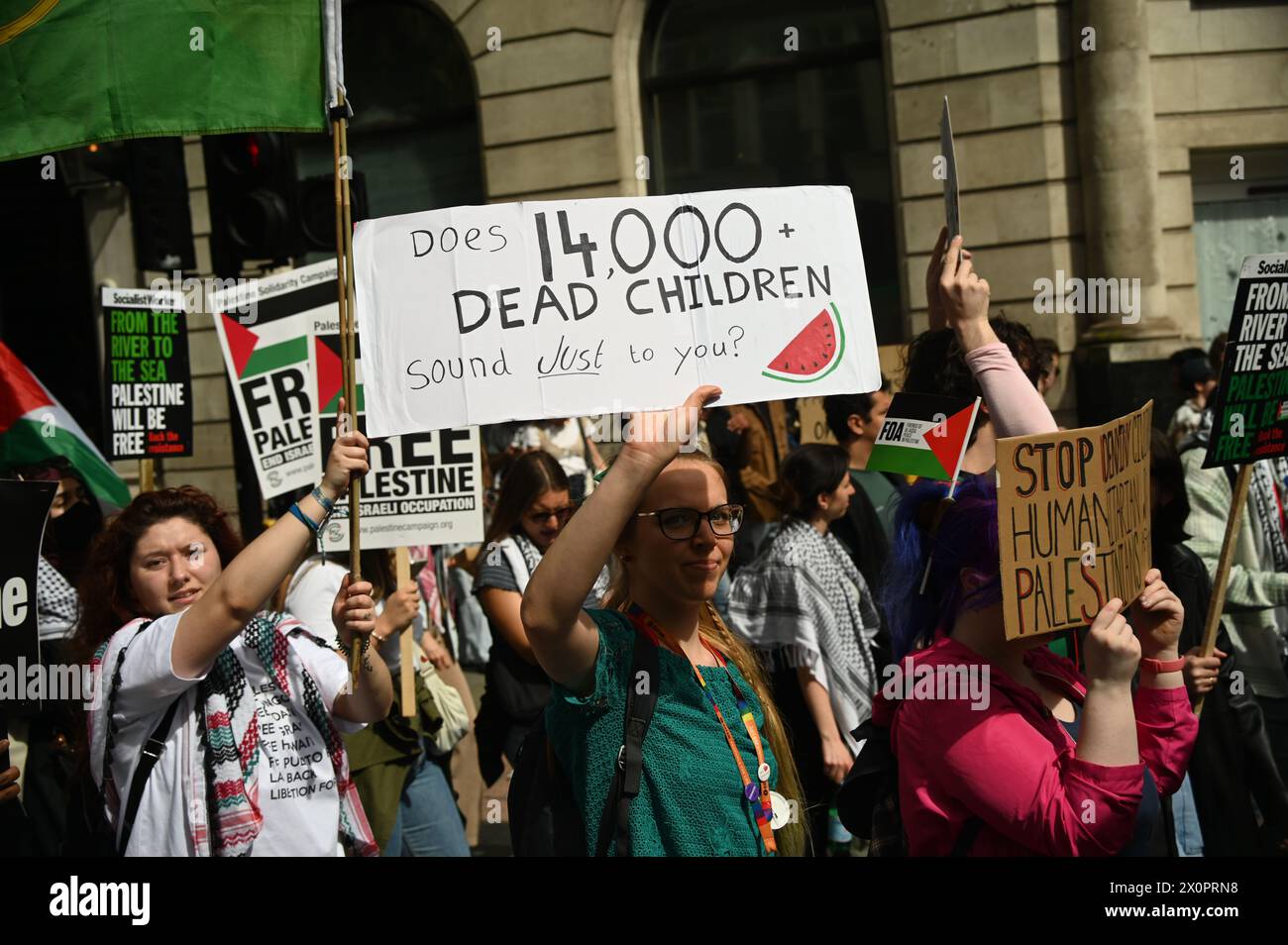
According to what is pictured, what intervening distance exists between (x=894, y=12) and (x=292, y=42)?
8.09m

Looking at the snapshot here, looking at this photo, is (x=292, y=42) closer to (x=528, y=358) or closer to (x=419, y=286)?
(x=419, y=286)

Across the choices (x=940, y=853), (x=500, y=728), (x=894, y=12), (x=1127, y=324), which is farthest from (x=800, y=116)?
(x=940, y=853)

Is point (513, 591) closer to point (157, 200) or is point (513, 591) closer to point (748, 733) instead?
point (748, 733)

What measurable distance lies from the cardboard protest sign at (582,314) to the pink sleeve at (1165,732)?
2.91 ft

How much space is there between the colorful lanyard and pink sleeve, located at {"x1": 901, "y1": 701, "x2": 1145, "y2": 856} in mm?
380

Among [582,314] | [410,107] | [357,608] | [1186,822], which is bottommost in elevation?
[1186,822]

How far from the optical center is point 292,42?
3.56 metres

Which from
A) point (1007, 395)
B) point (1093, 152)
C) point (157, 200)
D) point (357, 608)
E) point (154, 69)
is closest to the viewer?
point (1007, 395)

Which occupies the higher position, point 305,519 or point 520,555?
point 305,519

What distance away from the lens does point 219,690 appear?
3076 mm

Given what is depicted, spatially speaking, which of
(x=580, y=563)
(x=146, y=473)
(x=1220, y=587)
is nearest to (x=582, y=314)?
(x=580, y=563)

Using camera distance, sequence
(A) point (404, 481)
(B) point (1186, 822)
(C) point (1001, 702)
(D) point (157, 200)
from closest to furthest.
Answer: (C) point (1001, 702) → (B) point (1186, 822) → (A) point (404, 481) → (D) point (157, 200)

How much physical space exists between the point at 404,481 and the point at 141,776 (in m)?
2.35

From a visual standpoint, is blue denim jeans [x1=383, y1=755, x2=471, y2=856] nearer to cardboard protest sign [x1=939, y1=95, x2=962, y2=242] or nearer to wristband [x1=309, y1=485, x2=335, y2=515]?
wristband [x1=309, y1=485, x2=335, y2=515]
